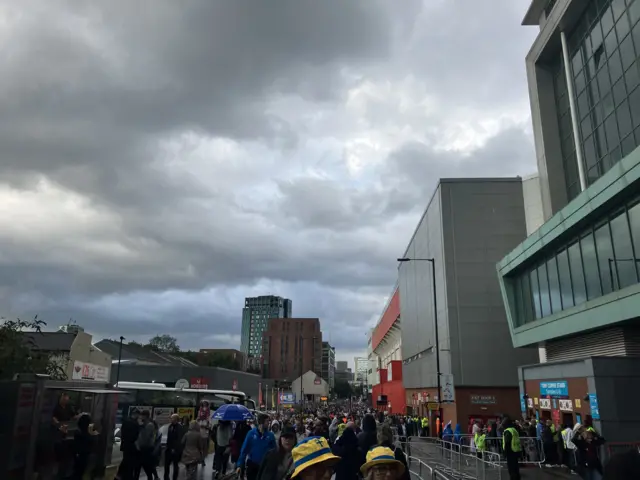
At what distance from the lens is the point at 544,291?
88.4 feet

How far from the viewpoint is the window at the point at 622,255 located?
1914cm

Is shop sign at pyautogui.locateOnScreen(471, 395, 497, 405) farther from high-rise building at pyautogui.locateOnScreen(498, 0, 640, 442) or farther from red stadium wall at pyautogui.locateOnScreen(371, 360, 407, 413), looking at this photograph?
red stadium wall at pyautogui.locateOnScreen(371, 360, 407, 413)

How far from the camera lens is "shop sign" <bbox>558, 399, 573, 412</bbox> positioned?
2227 centimetres

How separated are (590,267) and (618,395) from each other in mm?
5202

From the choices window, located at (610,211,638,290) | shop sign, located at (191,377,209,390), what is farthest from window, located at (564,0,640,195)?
shop sign, located at (191,377,209,390)

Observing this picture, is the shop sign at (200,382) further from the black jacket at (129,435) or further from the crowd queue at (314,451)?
the black jacket at (129,435)

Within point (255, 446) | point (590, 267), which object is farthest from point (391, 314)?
point (255, 446)

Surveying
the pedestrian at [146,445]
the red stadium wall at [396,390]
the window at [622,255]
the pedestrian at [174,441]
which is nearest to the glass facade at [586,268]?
the window at [622,255]

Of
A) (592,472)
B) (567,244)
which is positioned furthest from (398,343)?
(592,472)

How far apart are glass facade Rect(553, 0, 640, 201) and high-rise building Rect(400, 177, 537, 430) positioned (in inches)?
A: 278

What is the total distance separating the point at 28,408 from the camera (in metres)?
9.43

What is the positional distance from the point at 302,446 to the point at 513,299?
96.6ft

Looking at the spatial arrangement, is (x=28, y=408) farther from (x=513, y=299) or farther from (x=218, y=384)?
(x=218, y=384)

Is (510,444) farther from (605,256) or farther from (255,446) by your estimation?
(605,256)
